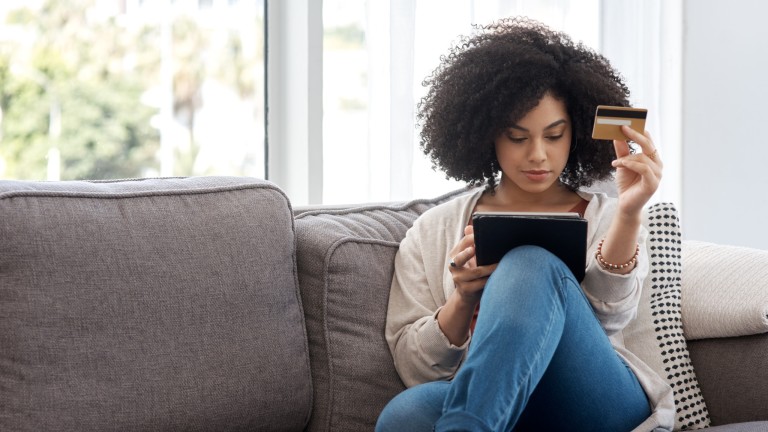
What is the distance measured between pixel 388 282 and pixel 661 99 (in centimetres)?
188

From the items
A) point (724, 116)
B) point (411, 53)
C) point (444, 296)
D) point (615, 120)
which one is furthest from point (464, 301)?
point (724, 116)

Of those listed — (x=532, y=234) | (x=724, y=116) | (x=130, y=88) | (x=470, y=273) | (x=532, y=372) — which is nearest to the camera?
(x=532, y=372)

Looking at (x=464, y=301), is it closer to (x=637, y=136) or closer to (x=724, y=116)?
(x=637, y=136)

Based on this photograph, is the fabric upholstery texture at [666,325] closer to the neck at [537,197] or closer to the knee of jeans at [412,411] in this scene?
the neck at [537,197]

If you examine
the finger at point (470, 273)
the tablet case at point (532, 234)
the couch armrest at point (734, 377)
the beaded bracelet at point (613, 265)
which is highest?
the tablet case at point (532, 234)

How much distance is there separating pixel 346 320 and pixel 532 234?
0.43 meters

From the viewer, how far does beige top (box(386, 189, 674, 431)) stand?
161 centimetres

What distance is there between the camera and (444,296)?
1.79m

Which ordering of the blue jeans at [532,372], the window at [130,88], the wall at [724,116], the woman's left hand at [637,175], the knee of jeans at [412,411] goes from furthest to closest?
the wall at [724,116] → the window at [130,88] → the woman's left hand at [637,175] → the knee of jeans at [412,411] → the blue jeans at [532,372]

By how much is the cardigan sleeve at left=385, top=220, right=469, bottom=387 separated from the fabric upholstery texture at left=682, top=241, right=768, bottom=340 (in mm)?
436

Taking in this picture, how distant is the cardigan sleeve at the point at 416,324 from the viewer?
5.46 feet

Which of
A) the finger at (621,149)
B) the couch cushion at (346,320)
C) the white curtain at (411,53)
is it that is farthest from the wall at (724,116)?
the couch cushion at (346,320)

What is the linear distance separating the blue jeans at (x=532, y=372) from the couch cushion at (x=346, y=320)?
0.68 feet

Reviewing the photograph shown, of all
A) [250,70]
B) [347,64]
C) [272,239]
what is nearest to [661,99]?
[347,64]
